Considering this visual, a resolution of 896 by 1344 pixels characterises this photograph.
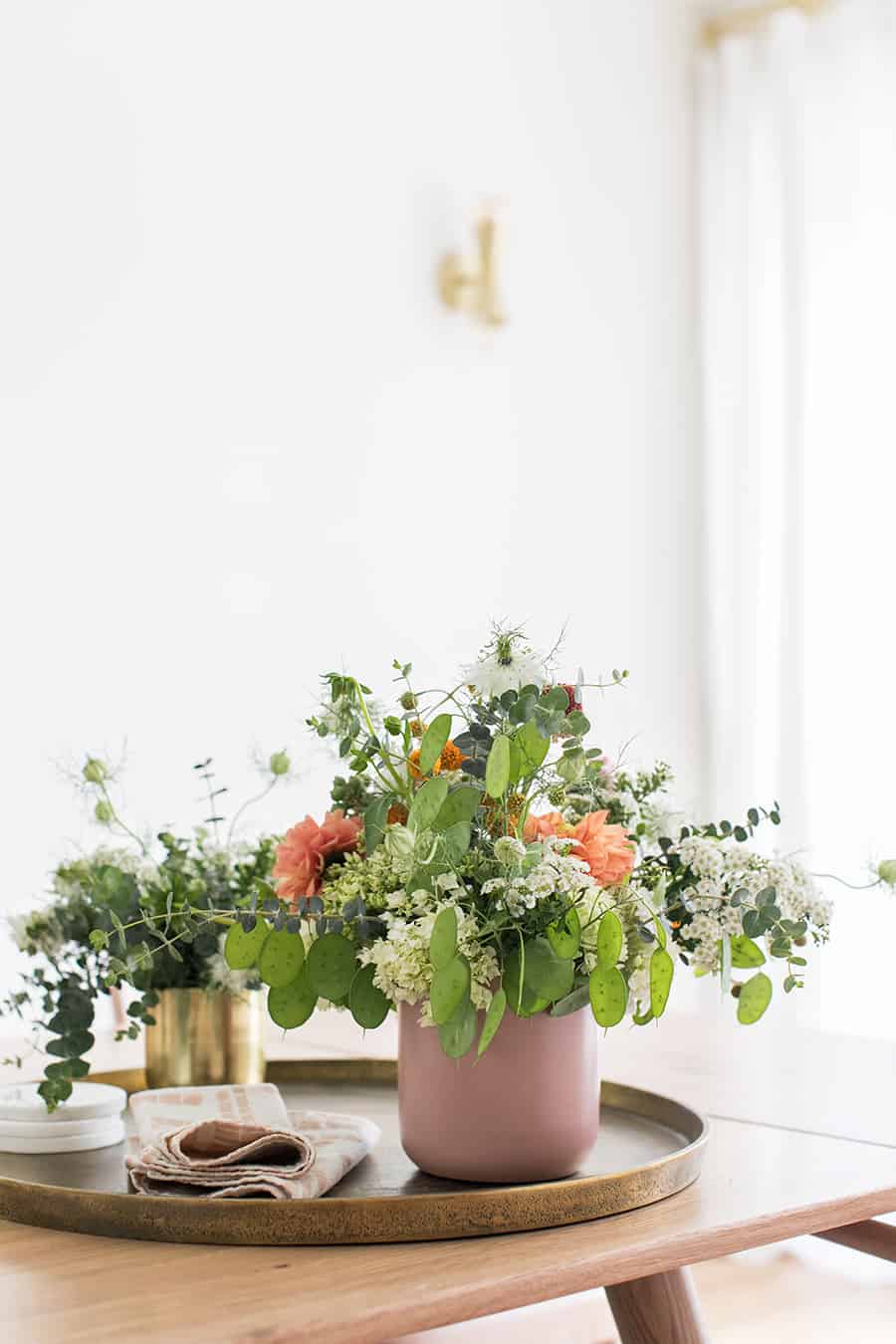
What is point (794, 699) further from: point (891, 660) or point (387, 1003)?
point (387, 1003)

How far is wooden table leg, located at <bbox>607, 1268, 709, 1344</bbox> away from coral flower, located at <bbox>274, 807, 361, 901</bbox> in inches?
20.5

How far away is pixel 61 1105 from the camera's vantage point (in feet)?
4.33

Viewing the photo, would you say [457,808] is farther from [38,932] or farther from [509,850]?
[38,932]

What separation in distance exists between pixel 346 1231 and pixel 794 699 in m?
3.05

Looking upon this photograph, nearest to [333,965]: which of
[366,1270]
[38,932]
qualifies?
[366,1270]

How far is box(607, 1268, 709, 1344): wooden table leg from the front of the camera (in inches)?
56.1

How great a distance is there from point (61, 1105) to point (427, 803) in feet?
1.49

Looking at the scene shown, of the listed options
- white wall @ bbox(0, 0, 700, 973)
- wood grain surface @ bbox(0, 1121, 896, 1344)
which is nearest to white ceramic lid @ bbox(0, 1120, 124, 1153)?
wood grain surface @ bbox(0, 1121, 896, 1344)

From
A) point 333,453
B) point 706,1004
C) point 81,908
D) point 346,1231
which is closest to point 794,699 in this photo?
point 706,1004

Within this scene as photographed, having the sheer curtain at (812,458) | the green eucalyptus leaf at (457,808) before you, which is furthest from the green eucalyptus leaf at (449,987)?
the sheer curtain at (812,458)

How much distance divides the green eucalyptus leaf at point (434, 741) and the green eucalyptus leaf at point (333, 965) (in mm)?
144

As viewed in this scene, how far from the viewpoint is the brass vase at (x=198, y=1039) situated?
5.07 feet

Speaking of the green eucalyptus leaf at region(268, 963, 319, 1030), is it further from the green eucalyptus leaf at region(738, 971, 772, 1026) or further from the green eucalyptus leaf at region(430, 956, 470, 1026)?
the green eucalyptus leaf at region(738, 971, 772, 1026)

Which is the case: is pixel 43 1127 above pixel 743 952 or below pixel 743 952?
below
